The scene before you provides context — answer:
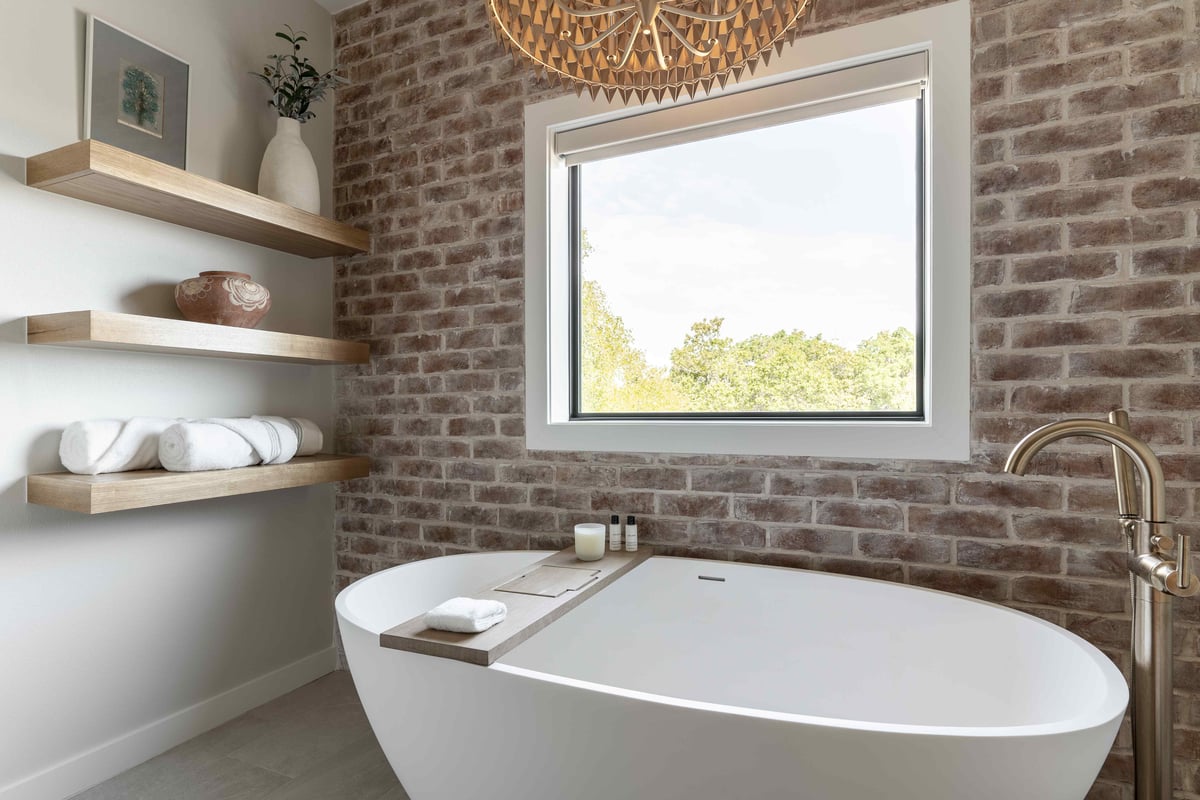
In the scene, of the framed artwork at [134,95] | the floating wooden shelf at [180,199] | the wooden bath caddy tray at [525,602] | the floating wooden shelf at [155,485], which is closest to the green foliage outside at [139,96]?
the framed artwork at [134,95]

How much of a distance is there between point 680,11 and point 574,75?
0.85ft

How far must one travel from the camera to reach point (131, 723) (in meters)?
2.09

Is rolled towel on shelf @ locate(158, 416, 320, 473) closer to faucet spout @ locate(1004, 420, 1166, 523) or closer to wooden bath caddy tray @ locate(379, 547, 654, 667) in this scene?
wooden bath caddy tray @ locate(379, 547, 654, 667)

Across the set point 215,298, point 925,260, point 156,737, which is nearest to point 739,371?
point 925,260

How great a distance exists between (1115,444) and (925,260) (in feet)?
2.83

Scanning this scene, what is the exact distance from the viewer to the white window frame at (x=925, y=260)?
1781mm

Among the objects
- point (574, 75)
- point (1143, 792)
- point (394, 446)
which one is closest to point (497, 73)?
point (574, 75)

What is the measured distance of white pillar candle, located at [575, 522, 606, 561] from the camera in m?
2.03

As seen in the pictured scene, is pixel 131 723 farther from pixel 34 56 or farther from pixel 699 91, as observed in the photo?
pixel 699 91

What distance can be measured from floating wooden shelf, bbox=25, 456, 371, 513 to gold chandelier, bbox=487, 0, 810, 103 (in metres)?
1.58

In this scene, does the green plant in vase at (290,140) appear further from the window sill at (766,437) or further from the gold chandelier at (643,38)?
the gold chandelier at (643,38)

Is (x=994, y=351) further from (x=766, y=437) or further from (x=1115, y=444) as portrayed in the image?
(x=766, y=437)

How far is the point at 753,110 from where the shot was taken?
2.12 metres

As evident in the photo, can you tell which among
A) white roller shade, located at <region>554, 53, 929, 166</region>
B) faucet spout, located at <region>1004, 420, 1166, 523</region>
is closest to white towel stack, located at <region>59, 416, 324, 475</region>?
white roller shade, located at <region>554, 53, 929, 166</region>
